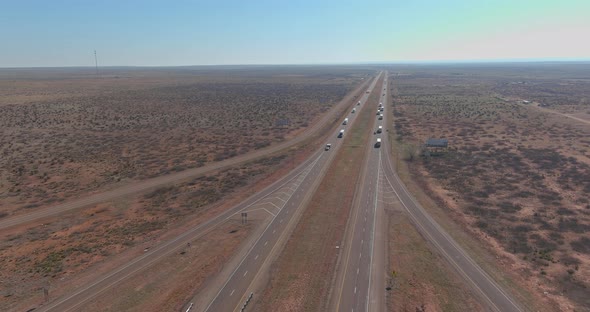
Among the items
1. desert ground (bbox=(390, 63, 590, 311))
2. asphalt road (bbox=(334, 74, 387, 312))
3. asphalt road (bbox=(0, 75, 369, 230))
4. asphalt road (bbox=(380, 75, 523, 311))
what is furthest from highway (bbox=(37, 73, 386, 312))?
desert ground (bbox=(390, 63, 590, 311))

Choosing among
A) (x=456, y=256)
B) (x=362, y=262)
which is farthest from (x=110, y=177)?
(x=456, y=256)

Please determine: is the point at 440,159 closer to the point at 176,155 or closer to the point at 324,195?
the point at 324,195

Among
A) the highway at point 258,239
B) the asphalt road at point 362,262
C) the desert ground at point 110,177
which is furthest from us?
the desert ground at point 110,177

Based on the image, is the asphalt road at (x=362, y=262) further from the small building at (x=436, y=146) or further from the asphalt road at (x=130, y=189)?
the asphalt road at (x=130, y=189)

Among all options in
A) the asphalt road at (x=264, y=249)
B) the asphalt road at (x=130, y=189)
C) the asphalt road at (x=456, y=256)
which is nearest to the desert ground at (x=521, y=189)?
the asphalt road at (x=456, y=256)

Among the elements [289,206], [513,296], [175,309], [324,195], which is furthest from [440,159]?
[175,309]

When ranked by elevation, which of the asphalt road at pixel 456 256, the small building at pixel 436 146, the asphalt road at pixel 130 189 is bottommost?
the asphalt road at pixel 456 256

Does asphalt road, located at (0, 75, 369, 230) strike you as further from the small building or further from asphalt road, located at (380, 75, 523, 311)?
asphalt road, located at (380, 75, 523, 311)

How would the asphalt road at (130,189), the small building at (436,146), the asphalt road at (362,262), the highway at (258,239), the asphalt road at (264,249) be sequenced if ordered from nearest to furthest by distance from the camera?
the asphalt road at (362,262)
the asphalt road at (264,249)
the highway at (258,239)
the asphalt road at (130,189)
the small building at (436,146)
